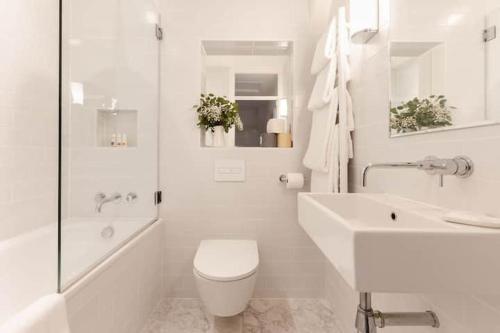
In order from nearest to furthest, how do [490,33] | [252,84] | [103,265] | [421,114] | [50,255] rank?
1. [490,33]
2. [421,114]
3. [103,265]
4. [50,255]
5. [252,84]

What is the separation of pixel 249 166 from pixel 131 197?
31.0 inches

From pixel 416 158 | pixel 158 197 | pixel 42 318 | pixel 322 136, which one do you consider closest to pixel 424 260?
pixel 416 158

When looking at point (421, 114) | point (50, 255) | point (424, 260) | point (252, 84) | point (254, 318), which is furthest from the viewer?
point (252, 84)

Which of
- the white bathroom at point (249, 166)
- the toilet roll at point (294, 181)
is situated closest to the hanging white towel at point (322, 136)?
the white bathroom at point (249, 166)

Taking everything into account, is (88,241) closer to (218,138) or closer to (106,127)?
(106,127)

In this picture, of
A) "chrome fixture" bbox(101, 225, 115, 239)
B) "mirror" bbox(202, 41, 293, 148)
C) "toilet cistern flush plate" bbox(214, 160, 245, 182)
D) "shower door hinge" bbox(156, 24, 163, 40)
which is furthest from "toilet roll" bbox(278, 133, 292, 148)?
"chrome fixture" bbox(101, 225, 115, 239)

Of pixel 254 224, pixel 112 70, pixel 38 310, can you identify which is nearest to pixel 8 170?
pixel 112 70

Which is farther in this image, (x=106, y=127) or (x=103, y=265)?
(x=106, y=127)

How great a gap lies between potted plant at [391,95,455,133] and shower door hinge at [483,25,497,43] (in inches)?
7.7

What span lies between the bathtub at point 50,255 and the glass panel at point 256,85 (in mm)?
1286

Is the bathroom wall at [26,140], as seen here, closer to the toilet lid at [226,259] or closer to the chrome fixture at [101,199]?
the chrome fixture at [101,199]

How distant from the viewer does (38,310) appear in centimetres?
77

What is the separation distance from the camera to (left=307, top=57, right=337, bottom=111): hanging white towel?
5.02 ft

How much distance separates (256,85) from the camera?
2.24 meters
